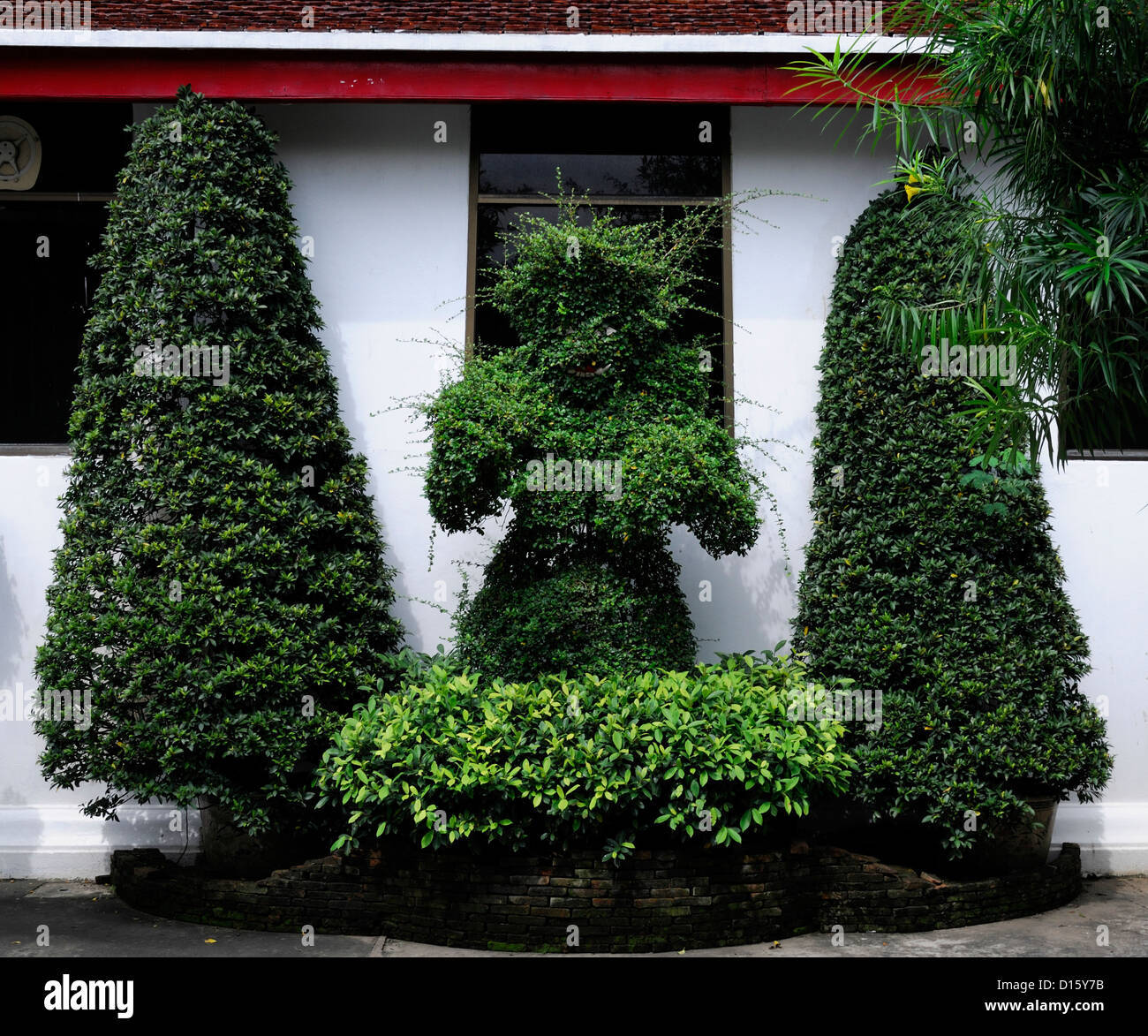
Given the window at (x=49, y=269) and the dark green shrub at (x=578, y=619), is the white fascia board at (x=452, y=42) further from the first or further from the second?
the dark green shrub at (x=578, y=619)

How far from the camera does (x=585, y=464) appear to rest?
5984mm

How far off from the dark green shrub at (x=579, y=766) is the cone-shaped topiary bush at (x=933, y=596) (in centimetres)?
60

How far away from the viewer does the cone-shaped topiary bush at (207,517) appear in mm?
5883

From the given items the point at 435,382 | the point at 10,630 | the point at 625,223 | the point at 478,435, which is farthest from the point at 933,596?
the point at 10,630

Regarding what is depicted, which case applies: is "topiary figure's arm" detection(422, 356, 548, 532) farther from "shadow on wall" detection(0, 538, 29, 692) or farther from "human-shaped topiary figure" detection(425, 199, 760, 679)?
"shadow on wall" detection(0, 538, 29, 692)

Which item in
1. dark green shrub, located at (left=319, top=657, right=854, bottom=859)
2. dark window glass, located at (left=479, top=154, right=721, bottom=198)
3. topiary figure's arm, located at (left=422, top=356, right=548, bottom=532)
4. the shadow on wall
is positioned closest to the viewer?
dark green shrub, located at (left=319, top=657, right=854, bottom=859)

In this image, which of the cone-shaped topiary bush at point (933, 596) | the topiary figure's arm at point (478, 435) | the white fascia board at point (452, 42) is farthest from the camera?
the white fascia board at point (452, 42)

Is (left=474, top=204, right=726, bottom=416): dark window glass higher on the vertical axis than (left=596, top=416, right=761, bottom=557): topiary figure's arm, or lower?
higher

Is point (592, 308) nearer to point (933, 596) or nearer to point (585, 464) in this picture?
point (585, 464)

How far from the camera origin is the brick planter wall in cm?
545

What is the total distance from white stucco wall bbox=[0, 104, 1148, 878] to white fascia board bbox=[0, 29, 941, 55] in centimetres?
62

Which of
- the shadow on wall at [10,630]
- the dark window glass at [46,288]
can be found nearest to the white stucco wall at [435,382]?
the shadow on wall at [10,630]

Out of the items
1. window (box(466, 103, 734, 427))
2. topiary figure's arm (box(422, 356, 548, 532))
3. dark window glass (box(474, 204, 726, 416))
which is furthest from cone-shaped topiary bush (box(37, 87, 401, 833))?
window (box(466, 103, 734, 427))

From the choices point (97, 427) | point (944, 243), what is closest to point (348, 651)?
point (97, 427)
